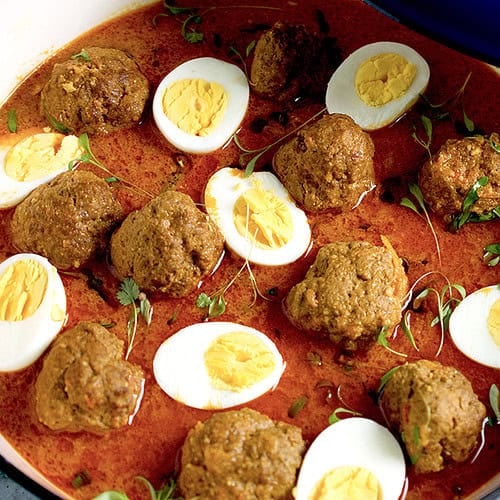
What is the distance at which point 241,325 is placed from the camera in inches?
158

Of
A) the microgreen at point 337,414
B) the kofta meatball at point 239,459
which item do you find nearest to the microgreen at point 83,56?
the kofta meatball at point 239,459

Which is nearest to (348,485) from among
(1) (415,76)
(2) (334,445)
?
(2) (334,445)

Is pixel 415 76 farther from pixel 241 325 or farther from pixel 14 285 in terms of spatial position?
pixel 14 285

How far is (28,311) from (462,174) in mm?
2223

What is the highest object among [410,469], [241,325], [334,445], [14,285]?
[14,285]

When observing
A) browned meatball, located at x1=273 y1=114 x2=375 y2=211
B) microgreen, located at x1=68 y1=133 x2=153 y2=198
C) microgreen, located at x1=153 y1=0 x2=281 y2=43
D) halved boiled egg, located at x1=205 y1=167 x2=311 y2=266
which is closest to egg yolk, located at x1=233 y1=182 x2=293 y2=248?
halved boiled egg, located at x1=205 y1=167 x2=311 y2=266

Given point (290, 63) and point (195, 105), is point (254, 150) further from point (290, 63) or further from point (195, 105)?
point (290, 63)

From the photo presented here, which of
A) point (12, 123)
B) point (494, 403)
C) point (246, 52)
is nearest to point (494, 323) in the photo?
point (494, 403)

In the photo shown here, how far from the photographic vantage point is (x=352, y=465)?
11.8 ft

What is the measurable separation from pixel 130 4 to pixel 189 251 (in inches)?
70.2

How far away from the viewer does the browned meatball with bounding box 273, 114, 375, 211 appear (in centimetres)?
413

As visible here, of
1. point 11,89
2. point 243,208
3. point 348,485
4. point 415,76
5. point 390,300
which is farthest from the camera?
point 11,89

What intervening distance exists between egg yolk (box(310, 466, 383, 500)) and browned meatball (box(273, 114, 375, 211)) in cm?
135

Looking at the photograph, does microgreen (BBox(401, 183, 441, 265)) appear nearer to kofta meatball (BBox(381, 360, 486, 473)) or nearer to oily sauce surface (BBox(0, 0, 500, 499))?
oily sauce surface (BBox(0, 0, 500, 499))
